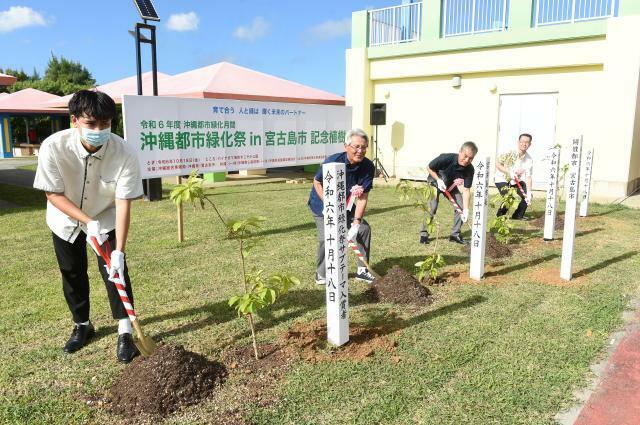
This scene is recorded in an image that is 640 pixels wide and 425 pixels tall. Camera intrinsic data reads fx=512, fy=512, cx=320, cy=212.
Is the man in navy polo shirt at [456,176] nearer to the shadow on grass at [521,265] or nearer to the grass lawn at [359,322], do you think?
the grass lawn at [359,322]

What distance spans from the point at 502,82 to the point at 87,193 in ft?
37.8

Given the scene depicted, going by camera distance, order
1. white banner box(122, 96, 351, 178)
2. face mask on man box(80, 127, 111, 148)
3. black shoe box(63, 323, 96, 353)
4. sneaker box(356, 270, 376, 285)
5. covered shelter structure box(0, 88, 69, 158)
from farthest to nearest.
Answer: covered shelter structure box(0, 88, 69, 158)
white banner box(122, 96, 351, 178)
sneaker box(356, 270, 376, 285)
black shoe box(63, 323, 96, 353)
face mask on man box(80, 127, 111, 148)

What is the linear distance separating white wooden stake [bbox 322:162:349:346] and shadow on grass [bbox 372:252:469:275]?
205 centimetres

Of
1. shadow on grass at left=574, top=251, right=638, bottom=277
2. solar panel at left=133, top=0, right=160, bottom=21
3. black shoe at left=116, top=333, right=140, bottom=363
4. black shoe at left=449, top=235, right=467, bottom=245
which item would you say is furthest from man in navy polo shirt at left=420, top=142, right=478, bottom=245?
solar panel at left=133, top=0, right=160, bottom=21

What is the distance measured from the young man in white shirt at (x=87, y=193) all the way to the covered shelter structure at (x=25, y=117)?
20853 mm

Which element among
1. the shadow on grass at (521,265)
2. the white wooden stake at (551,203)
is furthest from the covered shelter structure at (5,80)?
the white wooden stake at (551,203)

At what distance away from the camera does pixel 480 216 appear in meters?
5.00

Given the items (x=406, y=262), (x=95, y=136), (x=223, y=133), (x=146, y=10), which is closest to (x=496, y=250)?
(x=406, y=262)

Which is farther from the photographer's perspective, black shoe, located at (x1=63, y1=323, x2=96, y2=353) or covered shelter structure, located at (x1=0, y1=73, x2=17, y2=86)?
covered shelter structure, located at (x1=0, y1=73, x2=17, y2=86)

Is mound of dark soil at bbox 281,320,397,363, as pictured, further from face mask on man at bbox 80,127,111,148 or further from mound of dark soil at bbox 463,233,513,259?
mound of dark soil at bbox 463,233,513,259

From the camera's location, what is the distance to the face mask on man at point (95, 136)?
2.97 metres

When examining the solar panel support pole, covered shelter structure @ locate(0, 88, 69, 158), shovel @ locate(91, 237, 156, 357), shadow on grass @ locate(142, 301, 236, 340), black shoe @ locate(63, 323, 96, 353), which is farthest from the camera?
covered shelter structure @ locate(0, 88, 69, 158)

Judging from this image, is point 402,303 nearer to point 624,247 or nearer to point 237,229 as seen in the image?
point 237,229

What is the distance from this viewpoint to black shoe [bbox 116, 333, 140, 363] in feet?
10.9
